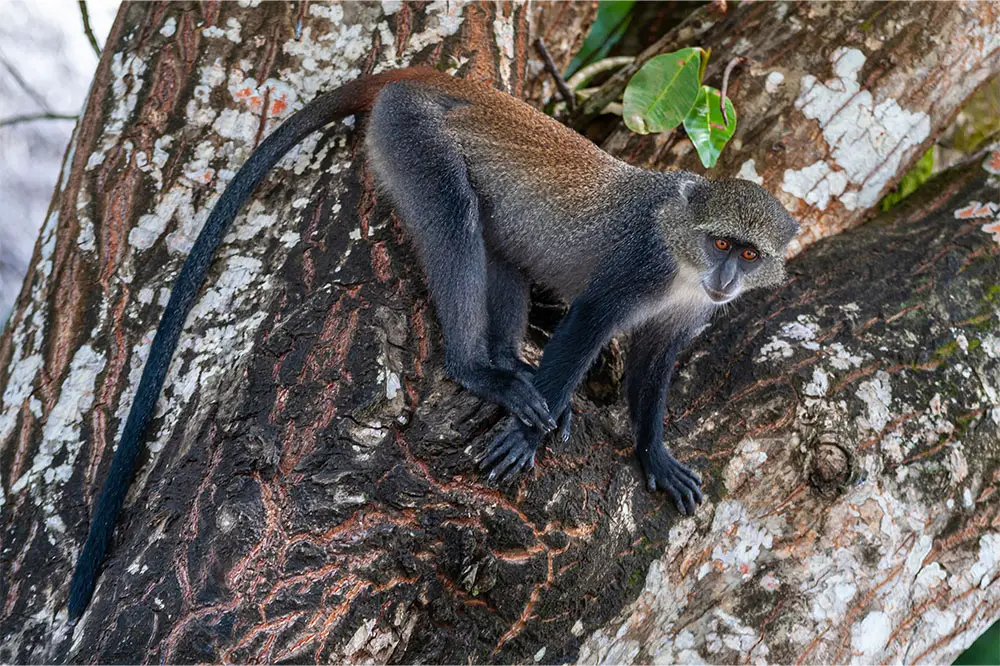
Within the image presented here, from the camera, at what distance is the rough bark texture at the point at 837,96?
3488 millimetres

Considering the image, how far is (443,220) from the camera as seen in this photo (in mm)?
2893

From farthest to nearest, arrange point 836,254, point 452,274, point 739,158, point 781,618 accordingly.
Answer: point 739,158
point 836,254
point 452,274
point 781,618

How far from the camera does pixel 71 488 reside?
8.32ft

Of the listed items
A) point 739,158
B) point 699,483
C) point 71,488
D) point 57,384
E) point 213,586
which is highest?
point 739,158

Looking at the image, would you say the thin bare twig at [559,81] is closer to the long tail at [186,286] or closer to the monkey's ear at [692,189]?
the long tail at [186,286]

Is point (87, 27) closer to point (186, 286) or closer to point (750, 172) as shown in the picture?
point (186, 286)

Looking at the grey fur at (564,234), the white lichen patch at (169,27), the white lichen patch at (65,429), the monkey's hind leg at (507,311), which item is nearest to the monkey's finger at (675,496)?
the grey fur at (564,234)

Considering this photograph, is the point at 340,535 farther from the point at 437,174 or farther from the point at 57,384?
the point at 437,174

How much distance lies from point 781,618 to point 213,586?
5.23 feet

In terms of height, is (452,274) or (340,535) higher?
(452,274)

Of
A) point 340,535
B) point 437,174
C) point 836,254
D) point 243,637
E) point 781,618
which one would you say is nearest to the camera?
point 243,637

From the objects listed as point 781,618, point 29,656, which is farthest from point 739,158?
point 29,656

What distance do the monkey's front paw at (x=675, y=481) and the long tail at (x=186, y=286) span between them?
146cm

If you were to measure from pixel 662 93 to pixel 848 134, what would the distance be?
0.85 metres
